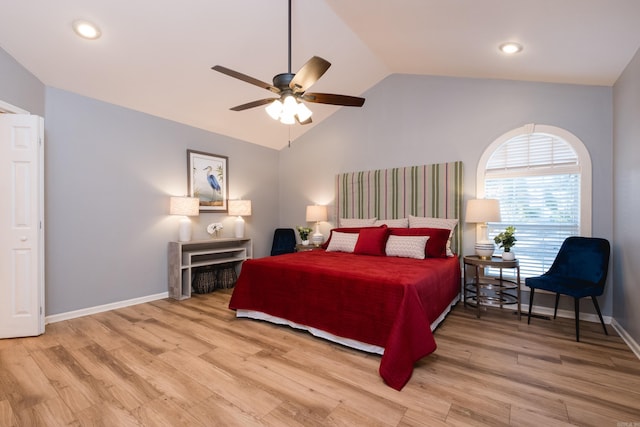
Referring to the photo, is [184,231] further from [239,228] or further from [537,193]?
[537,193]

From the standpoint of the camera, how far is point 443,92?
417cm

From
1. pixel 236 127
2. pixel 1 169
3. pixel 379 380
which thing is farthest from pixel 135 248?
pixel 379 380

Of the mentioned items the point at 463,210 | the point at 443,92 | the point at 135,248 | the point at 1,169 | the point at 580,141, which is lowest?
the point at 135,248

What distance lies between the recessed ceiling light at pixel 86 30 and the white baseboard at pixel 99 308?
2802mm

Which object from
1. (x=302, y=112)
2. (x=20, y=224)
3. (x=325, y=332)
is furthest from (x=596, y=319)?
(x=20, y=224)

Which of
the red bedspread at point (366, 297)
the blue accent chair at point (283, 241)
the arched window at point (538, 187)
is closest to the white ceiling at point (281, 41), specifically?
the arched window at point (538, 187)

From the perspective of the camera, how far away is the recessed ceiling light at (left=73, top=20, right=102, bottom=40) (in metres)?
2.68

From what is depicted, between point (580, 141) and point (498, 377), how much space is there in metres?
2.69

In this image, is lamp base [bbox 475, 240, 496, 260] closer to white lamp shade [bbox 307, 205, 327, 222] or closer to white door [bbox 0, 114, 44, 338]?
white lamp shade [bbox 307, 205, 327, 222]

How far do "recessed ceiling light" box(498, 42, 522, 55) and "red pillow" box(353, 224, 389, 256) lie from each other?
2.22 m

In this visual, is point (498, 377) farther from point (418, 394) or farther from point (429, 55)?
point (429, 55)

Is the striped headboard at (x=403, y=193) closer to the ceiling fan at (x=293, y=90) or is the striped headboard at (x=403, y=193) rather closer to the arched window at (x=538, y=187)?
the arched window at (x=538, y=187)

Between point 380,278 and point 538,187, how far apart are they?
2422mm

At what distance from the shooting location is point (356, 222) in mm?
4750
